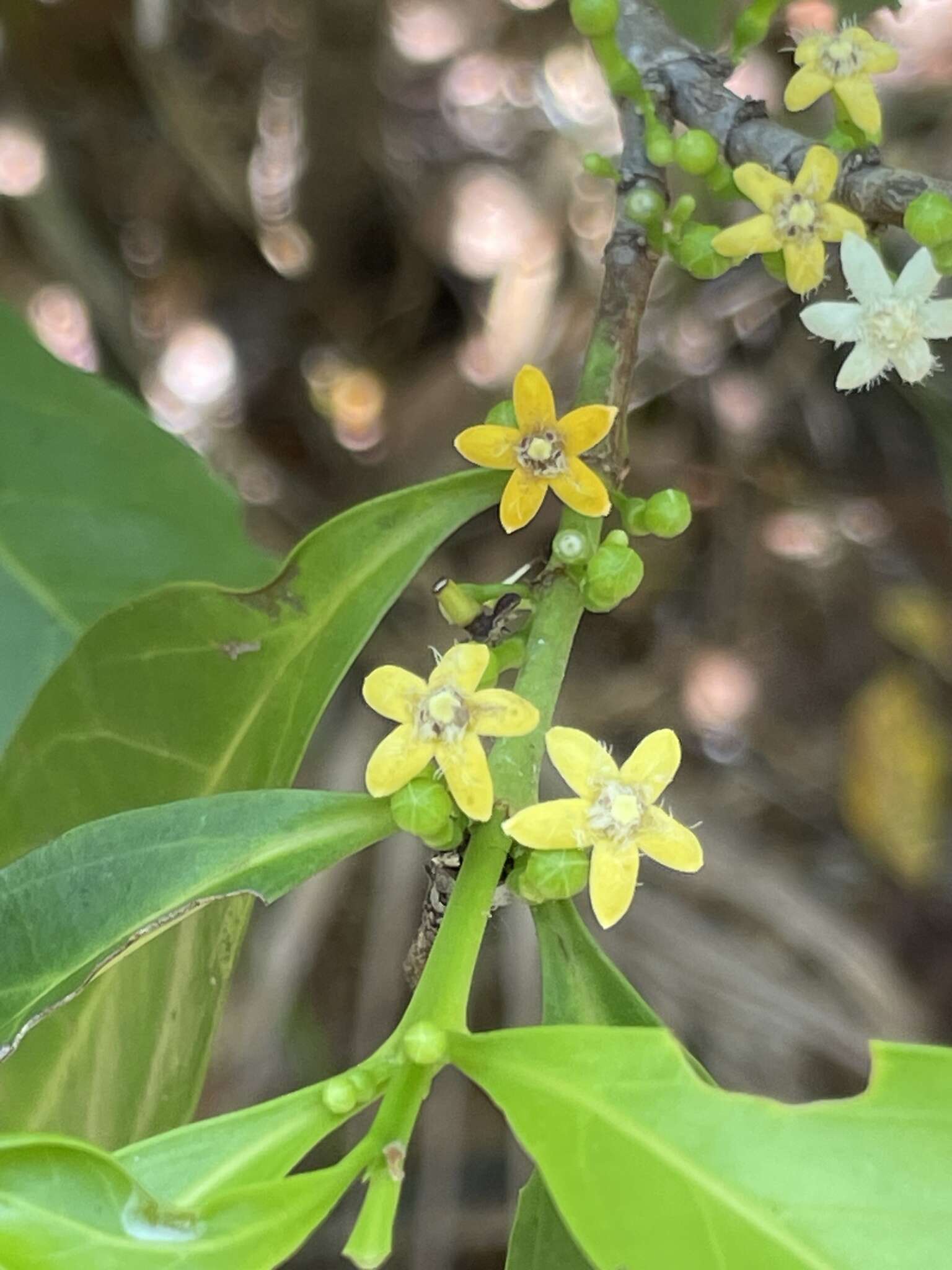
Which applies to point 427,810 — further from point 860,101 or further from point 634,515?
point 860,101

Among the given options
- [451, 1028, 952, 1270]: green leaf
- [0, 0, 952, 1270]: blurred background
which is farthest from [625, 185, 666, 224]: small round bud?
A: [0, 0, 952, 1270]: blurred background

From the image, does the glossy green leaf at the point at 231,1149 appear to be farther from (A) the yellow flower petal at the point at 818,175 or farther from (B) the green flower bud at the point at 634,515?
(A) the yellow flower petal at the point at 818,175

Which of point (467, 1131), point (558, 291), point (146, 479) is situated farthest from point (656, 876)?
point (146, 479)

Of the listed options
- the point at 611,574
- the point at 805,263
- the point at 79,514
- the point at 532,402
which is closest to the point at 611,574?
the point at 611,574

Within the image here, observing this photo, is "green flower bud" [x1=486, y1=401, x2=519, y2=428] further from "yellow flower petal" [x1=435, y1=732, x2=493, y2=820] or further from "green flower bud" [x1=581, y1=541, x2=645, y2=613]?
"yellow flower petal" [x1=435, y1=732, x2=493, y2=820]

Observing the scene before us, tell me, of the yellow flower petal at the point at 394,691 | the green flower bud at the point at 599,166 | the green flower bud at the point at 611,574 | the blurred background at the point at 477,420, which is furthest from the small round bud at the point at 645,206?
the blurred background at the point at 477,420
